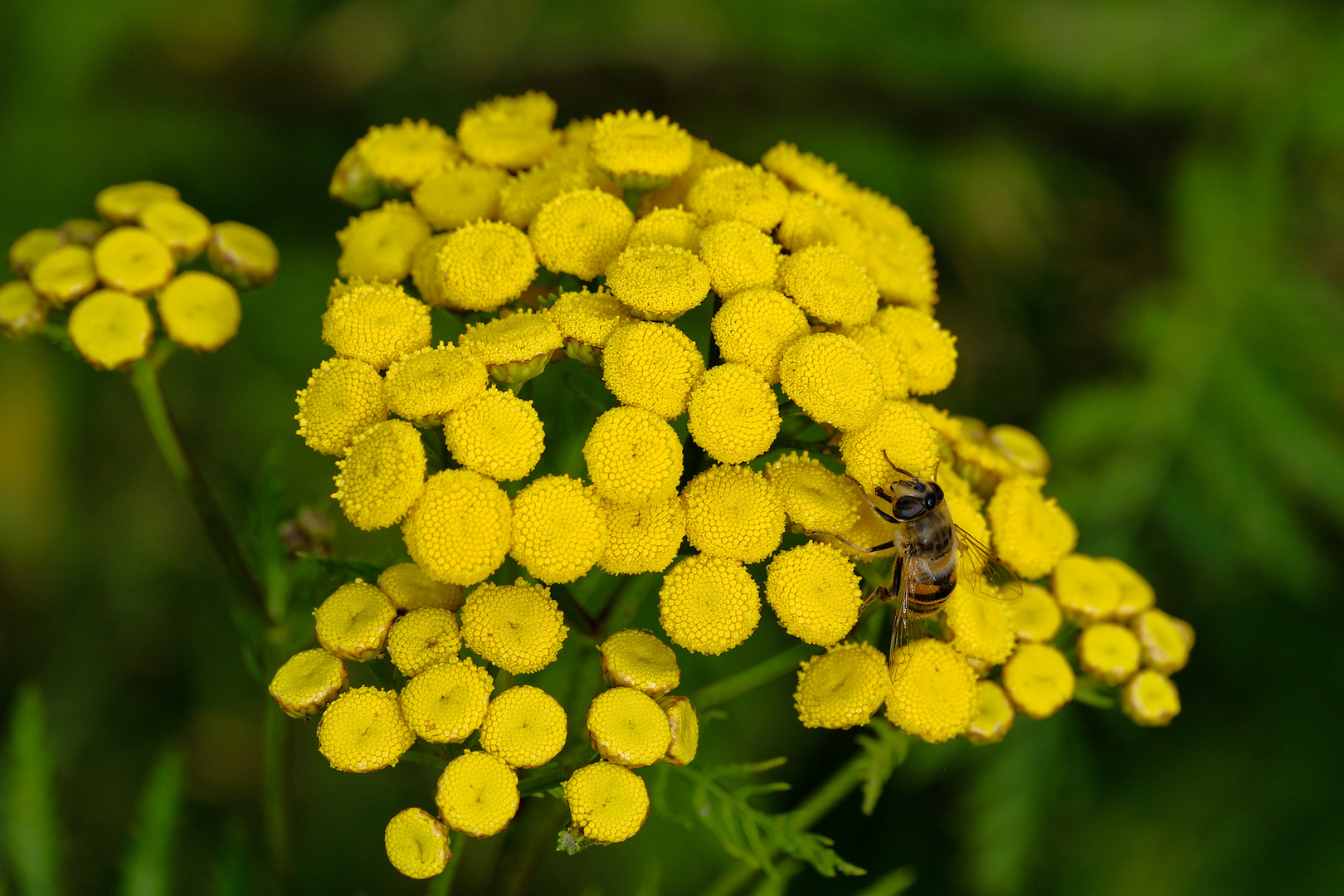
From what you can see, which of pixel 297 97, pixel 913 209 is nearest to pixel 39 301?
pixel 297 97

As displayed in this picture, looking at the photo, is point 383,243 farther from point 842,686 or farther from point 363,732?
point 842,686

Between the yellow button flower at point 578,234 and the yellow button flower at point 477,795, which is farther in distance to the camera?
the yellow button flower at point 578,234

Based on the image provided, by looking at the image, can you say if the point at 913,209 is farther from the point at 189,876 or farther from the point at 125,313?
the point at 189,876

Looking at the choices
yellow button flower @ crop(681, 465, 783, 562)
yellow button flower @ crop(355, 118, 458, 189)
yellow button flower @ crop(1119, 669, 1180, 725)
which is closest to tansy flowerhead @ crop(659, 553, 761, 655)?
yellow button flower @ crop(681, 465, 783, 562)

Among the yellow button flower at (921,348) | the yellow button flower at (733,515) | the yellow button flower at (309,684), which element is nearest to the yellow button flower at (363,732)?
the yellow button flower at (309,684)

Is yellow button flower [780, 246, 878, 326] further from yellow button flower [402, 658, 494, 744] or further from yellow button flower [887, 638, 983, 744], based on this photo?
yellow button flower [402, 658, 494, 744]

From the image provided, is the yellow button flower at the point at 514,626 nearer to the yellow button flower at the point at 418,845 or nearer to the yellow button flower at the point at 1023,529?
the yellow button flower at the point at 418,845
